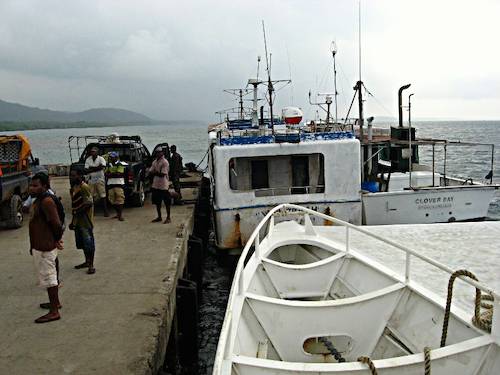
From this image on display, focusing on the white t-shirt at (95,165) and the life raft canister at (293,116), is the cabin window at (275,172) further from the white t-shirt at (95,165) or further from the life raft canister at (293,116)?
the white t-shirt at (95,165)

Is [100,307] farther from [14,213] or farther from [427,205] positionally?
[427,205]

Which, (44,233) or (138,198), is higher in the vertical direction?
(44,233)

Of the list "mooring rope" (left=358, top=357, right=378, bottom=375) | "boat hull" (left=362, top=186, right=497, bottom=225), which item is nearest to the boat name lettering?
"boat hull" (left=362, top=186, right=497, bottom=225)

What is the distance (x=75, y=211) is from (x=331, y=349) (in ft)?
13.4

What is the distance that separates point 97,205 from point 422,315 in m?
9.46

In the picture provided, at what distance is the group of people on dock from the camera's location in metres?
5.09

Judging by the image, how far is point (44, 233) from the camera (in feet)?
16.7

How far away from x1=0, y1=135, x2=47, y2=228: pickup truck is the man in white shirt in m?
1.32

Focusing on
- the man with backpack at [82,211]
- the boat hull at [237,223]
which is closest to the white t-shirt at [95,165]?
the boat hull at [237,223]

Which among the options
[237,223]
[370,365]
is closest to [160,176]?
[237,223]

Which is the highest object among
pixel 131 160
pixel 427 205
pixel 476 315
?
pixel 131 160

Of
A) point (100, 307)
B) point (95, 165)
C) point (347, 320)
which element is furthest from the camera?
point (95, 165)

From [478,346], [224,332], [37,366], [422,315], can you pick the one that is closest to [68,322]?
[37,366]

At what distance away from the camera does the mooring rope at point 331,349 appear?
15.0 feet
